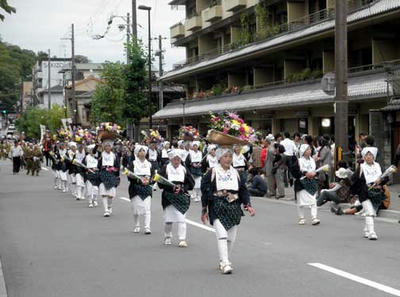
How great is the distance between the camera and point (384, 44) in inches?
1134

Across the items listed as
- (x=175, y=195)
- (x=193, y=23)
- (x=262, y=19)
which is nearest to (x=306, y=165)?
(x=175, y=195)

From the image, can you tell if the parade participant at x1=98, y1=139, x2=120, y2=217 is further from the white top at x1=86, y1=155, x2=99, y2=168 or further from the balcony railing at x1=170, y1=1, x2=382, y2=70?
the balcony railing at x1=170, y1=1, x2=382, y2=70

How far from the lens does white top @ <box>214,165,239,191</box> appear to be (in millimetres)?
9859

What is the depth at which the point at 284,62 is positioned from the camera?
37.2m

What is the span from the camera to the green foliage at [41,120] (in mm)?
81294

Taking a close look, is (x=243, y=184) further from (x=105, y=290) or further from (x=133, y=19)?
(x=133, y=19)

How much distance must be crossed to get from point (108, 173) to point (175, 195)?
4.86 meters

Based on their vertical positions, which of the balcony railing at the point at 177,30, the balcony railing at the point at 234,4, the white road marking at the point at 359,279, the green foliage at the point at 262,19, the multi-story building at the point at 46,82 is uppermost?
the multi-story building at the point at 46,82

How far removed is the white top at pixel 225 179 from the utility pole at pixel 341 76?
10128 millimetres

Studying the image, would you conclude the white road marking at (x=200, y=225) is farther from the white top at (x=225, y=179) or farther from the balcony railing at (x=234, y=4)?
the balcony railing at (x=234, y=4)

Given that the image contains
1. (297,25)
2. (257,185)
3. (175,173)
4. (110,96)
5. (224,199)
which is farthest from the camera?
(110,96)

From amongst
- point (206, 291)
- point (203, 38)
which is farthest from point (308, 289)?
point (203, 38)

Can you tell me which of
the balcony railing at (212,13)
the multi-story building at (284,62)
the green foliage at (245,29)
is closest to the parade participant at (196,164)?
the multi-story building at (284,62)

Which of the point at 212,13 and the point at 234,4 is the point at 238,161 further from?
the point at 212,13
